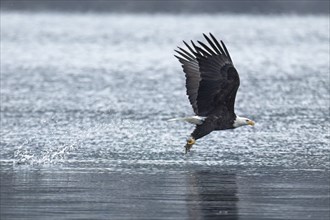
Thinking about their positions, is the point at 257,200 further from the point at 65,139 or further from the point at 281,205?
the point at 65,139

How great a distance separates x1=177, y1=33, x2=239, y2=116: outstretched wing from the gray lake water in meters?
0.62

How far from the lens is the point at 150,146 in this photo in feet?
46.0

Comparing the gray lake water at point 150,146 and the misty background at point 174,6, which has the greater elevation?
the gray lake water at point 150,146

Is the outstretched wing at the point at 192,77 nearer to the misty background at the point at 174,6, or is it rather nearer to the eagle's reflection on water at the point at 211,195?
the eagle's reflection on water at the point at 211,195

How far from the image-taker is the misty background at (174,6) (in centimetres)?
6562

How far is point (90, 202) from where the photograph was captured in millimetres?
10352

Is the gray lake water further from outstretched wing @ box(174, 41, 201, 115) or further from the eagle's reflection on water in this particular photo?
outstretched wing @ box(174, 41, 201, 115)

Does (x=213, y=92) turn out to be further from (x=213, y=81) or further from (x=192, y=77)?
(x=192, y=77)

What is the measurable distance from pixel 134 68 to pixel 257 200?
60.0ft

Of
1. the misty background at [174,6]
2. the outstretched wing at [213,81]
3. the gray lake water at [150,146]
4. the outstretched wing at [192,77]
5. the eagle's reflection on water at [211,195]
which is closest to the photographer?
the eagle's reflection on water at [211,195]

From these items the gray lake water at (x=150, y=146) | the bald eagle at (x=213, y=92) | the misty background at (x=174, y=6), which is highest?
the bald eagle at (x=213, y=92)

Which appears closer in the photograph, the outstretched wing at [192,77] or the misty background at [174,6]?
the outstretched wing at [192,77]

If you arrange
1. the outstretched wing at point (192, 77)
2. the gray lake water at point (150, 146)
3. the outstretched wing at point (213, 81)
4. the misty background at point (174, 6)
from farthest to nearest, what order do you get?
the misty background at point (174, 6), the outstretched wing at point (192, 77), the outstretched wing at point (213, 81), the gray lake water at point (150, 146)

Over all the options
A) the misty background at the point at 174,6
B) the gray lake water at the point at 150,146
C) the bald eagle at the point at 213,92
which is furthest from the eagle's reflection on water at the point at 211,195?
the misty background at the point at 174,6
